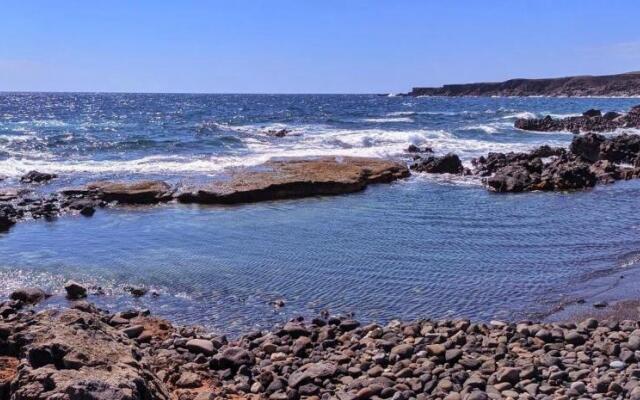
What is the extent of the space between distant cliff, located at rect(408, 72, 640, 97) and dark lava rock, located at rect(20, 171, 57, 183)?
380 feet

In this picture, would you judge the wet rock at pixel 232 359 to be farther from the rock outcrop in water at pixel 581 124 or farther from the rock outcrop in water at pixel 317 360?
the rock outcrop in water at pixel 581 124

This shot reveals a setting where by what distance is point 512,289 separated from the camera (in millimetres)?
9312

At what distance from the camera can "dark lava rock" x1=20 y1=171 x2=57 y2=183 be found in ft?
69.4

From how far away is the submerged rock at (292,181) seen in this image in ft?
57.2

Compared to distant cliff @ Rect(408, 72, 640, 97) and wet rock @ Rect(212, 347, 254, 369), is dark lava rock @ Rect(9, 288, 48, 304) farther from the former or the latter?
distant cliff @ Rect(408, 72, 640, 97)

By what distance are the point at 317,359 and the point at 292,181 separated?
11.8m

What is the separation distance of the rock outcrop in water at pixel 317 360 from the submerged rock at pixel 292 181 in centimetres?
916

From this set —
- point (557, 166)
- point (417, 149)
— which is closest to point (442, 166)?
point (557, 166)

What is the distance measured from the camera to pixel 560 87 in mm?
138000

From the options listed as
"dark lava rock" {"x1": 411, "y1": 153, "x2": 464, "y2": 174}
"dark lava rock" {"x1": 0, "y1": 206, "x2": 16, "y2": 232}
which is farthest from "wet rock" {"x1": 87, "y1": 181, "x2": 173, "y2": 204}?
"dark lava rock" {"x1": 411, "y1": 153, "x2": 464, "y2": 174}

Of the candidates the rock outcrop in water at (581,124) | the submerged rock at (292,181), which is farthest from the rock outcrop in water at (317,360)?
the rock outcrop in water at (581,124)

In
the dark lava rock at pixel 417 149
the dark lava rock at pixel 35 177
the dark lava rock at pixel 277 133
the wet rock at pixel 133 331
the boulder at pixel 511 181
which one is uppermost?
the dark lava rock at pixel 277 133

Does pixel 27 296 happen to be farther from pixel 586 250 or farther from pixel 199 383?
pixel 586 250

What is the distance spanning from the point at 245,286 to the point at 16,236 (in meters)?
6.34
